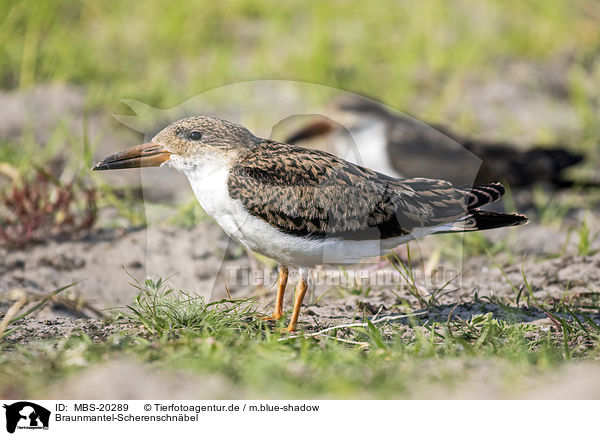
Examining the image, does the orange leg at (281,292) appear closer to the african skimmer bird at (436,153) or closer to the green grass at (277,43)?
the african skimmer bird at (436,153)

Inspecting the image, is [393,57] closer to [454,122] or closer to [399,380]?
[454,122]

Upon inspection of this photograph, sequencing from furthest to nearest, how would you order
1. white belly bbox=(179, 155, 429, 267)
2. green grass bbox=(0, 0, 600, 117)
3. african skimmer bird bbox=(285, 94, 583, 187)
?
green grass bbox=(0, 0, 600, 117) < african skimmer bird bbox=(285, 94, 583, 187) < white belly bbox=(179, 155, 429, 267)

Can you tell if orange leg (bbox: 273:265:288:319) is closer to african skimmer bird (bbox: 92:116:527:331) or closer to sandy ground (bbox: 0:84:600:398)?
african skimmer bird (bbox: 92:116:527:331)

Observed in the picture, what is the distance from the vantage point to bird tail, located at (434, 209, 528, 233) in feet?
11.2

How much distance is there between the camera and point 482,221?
137 inches

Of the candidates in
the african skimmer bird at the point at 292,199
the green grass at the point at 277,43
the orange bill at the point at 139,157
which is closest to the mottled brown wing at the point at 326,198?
the african skimmer bird at the point at 292,199

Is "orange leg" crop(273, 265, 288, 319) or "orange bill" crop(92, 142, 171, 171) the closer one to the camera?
"orange bill" crop(92, 142, 171, 171)

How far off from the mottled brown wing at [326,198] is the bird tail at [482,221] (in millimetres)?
45

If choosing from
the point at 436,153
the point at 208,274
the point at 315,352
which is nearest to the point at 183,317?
the point at 315,352

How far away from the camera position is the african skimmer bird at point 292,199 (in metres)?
3.14
